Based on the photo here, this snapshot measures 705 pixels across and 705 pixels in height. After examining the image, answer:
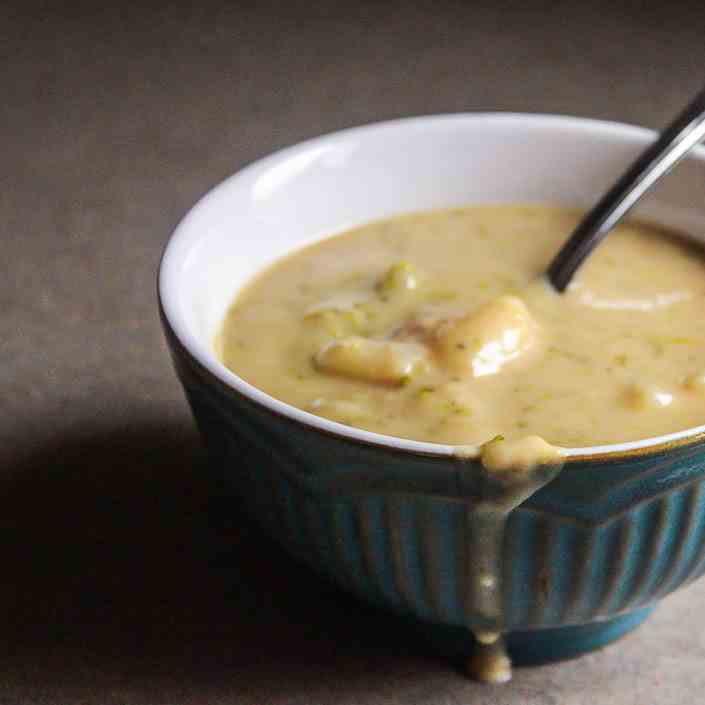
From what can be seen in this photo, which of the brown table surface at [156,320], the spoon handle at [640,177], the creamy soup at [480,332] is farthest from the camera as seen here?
the spoon handle at [640,177]

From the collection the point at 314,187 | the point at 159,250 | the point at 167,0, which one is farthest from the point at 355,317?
the point at 167,0

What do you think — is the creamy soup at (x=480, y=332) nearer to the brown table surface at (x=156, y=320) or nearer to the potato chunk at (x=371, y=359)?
the potato chunk at (x=371, y=359)

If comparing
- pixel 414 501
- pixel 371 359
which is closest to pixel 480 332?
pixel 371 359

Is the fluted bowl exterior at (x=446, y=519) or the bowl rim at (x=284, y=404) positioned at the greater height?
the bowl rim at (x=284, y=404)

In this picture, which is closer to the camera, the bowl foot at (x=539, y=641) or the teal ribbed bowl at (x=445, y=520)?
the teal ribbed bowl at (x=445, y=520)

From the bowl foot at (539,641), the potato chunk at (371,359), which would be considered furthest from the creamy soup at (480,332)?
the bowl foot at (539,641)

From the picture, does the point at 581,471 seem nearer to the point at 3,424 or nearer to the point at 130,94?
the point at 3,424
